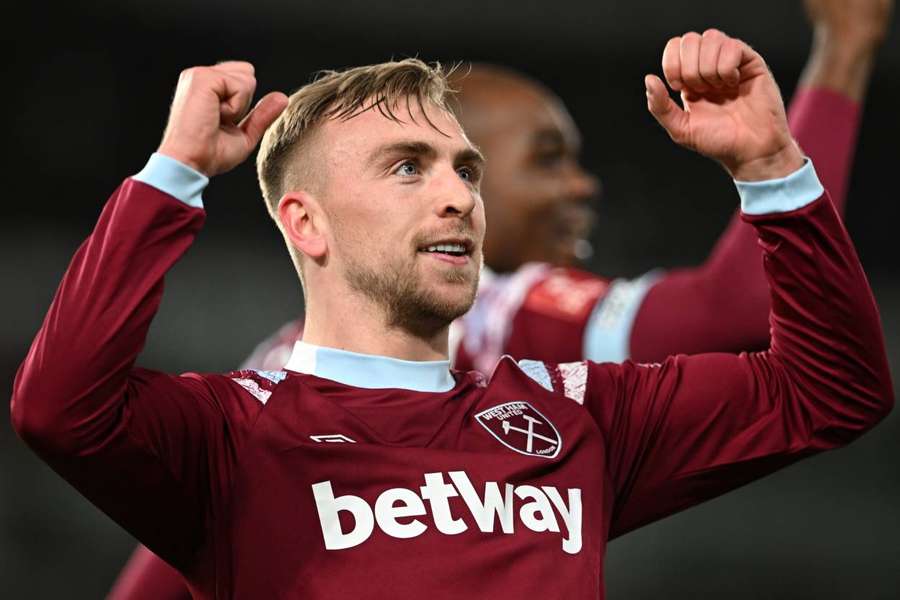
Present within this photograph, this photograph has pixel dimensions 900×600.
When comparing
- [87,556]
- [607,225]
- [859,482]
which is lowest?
[859,482]

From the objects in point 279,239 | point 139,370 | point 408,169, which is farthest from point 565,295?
point 279,239

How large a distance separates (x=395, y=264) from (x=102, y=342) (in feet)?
1.52

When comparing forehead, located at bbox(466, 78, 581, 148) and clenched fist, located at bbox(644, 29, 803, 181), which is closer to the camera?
clenched fist, located at bbox(644, 29, 803, 181)

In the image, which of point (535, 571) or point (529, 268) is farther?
point (529, 268)

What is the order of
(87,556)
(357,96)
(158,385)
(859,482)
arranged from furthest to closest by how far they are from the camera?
(859,482) → (87,556) → (357,96) → (158,385)

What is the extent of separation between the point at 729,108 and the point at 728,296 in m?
0.75

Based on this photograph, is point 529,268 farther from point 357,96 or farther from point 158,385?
point 158,385

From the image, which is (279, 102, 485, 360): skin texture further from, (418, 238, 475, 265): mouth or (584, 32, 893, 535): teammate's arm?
(584, 32, 893, 535): teammate's arm

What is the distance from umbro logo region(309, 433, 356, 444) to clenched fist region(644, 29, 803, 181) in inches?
23.0

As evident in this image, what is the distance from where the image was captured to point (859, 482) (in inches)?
219

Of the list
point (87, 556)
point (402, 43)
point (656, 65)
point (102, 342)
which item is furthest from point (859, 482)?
point (102, 342)

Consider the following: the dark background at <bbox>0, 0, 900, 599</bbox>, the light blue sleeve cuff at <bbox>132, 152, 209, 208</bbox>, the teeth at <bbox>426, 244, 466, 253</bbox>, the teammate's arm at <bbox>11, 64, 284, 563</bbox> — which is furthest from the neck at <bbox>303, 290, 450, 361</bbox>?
the dark background at <bbox>0, 0, 900, 599</bbox>

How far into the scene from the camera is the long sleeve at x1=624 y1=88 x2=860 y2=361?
250cm

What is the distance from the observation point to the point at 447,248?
1.92m
